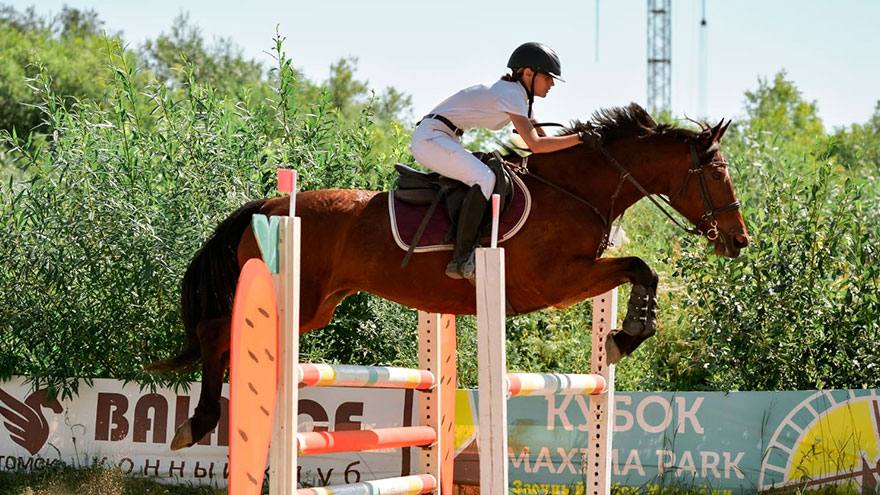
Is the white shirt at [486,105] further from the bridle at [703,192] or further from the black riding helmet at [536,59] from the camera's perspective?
the bridle at [703,192]

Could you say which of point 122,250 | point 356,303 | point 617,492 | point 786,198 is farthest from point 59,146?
point 786,198

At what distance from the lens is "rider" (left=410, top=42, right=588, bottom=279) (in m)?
5.19

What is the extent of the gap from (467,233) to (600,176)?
74 cm

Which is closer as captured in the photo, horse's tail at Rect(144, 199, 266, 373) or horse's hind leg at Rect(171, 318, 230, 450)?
horse's hind leg at Rect(171, 318, 230, 450)

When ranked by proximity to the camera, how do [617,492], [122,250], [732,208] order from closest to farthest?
[732,208] < [617,492] < [122,250]

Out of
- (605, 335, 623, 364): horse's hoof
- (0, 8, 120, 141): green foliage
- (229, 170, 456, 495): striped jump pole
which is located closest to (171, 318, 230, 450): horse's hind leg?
(229, 170, 456, 495): striped jump pole

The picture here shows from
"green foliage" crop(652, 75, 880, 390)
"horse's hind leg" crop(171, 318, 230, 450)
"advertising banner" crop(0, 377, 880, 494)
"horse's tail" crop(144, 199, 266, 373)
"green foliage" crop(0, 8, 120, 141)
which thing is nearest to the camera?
"horse's hind leg" crop(171, 318, 230, 450)

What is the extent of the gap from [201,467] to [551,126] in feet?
10.3

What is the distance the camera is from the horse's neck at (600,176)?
548cm

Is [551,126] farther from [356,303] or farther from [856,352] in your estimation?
[856,352]

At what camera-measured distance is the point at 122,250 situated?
23.7 feet

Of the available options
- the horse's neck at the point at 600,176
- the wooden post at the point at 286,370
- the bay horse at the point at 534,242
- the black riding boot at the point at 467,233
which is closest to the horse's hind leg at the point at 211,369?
the bay horse at the point at 534,242

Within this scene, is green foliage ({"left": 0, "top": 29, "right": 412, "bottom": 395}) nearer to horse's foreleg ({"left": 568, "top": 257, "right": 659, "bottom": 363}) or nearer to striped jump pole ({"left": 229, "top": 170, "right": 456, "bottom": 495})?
horse's foreleg ({"left": 568, "top": 257, "right": 659, "bottom": 363})

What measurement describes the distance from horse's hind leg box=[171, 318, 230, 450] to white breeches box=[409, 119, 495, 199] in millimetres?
1248
